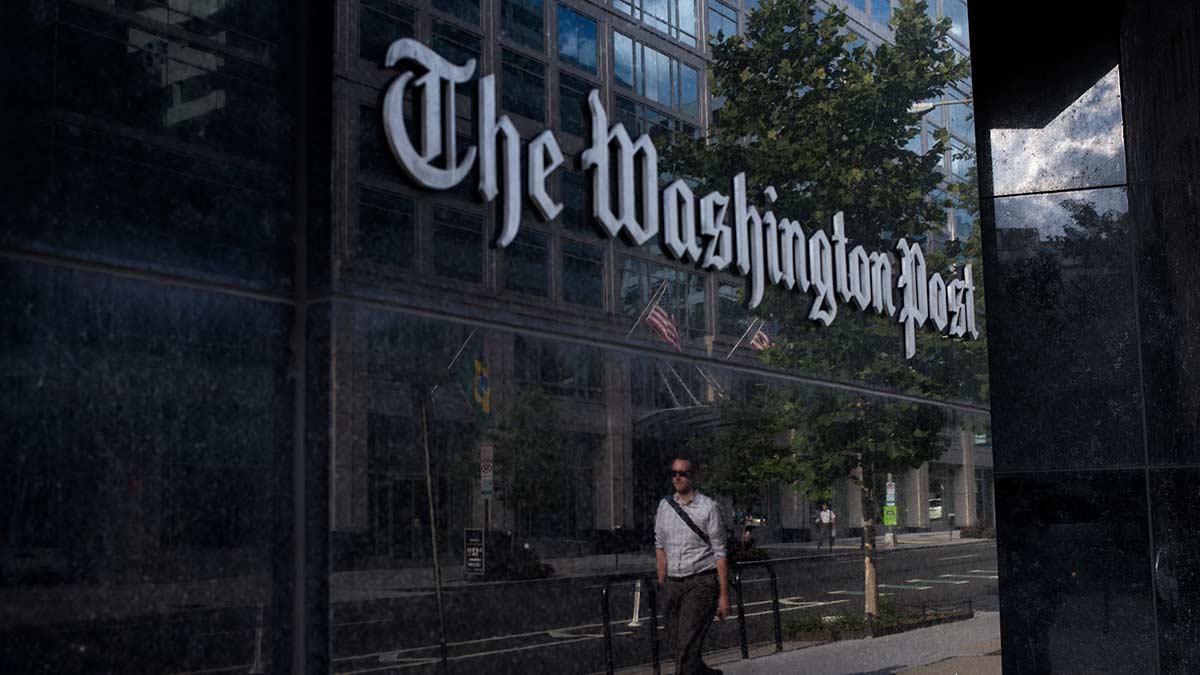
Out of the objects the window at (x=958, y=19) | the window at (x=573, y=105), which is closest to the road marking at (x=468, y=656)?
the window at (x=573, y=105)

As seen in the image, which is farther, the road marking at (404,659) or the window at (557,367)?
the window at (557,367)

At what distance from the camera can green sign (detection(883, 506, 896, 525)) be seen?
781 cm

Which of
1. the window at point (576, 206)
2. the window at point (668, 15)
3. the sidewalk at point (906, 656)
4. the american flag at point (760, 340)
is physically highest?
the window at point (668, 15)

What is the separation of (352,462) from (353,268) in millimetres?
737

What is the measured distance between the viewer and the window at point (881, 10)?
27.7 feet

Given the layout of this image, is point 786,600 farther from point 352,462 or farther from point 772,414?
point 352,462

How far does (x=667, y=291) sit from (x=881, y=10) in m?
3.25

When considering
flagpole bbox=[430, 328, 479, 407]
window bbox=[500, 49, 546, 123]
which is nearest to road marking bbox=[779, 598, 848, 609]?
flagpole bbox=[430, 328, 479, 407]

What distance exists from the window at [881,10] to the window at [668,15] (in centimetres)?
195

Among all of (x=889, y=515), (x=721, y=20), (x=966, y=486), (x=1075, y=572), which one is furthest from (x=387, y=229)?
(x=1075, y=572)

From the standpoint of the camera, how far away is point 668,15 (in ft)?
22.2

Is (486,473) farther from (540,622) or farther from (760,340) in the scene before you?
(760,340)

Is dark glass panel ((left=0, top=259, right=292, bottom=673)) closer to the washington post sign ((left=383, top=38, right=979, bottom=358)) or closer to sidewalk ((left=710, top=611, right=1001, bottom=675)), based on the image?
the washington post sign ((left=383, top=38, right=979, bottom=358))

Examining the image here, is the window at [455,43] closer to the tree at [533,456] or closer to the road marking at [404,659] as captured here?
the tree at [533,456]
